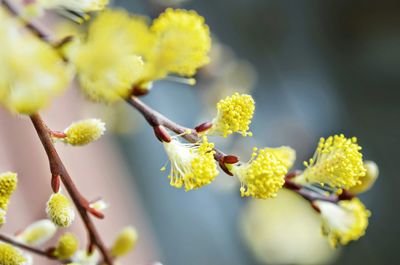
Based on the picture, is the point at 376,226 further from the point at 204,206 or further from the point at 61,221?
the point at 61,221

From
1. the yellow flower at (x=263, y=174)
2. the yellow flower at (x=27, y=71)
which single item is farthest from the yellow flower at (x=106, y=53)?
the yellow flower at (x=263, y=174)

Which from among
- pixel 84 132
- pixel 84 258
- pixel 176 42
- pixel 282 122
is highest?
pixel 176 42

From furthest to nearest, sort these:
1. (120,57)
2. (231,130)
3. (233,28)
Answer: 1. (233,28)
2. (231,130)
3. (120,57)

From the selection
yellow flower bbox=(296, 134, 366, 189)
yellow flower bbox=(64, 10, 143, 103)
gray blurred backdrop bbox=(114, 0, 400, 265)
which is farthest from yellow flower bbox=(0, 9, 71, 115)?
gray blurred backdrop bbox=(114, 0, 400, 265)

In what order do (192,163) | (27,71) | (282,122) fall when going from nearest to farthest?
(27,71), (192,163), (282,122)

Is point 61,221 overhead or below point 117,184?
overhead

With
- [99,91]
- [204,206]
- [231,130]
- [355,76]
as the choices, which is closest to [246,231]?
[204,206]

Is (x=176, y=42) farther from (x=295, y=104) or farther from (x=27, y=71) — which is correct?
(x=295, y=104)

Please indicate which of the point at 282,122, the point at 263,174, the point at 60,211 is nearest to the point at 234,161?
the point at 263,174
